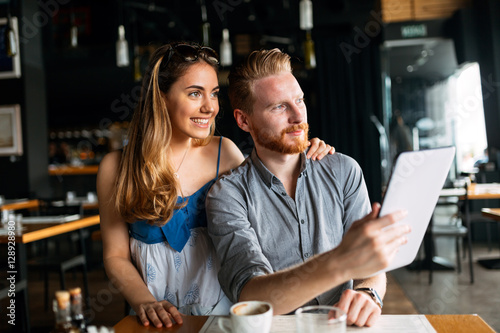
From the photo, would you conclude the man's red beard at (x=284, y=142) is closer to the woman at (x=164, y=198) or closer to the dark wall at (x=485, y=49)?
the woman at (x=164, y=198)

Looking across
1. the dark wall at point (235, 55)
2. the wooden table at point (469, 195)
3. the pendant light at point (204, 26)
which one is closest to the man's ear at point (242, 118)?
the dark wall at point (235, 55)

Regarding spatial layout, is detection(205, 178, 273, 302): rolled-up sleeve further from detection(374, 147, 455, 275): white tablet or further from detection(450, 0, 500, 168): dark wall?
detection(450, 0, 500, 168): dark wall

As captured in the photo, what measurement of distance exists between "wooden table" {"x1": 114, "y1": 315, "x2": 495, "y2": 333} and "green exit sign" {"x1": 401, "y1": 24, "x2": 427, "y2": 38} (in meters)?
5.83

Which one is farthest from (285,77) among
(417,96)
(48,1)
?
(417,96)

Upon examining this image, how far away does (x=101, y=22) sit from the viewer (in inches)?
328

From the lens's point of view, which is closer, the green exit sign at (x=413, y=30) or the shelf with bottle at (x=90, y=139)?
the green exit sign at (x=413, y=30)

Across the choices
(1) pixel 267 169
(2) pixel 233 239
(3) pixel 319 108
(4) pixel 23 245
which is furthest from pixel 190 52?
(3) pixel 319 108

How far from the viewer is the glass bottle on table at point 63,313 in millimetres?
799

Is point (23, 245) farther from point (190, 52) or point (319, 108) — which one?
point (319, 108)

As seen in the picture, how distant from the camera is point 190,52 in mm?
1534

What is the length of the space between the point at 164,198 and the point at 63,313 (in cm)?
65

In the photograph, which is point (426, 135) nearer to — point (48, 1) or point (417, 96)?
point (417, 96)

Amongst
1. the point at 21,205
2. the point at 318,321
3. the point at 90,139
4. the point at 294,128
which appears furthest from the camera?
the point at 90,139

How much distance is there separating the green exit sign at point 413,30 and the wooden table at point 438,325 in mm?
5827
